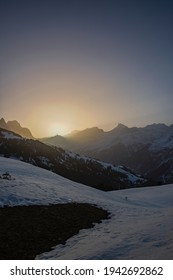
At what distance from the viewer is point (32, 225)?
21516 millimetres

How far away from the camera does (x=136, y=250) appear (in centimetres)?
1545

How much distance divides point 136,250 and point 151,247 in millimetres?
755

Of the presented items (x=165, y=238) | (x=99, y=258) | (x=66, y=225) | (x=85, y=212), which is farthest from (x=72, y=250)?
(x=85, y=212)

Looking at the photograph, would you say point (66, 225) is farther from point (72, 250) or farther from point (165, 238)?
point (165, 238)

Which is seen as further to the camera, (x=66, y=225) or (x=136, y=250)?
(x=66, y=225)

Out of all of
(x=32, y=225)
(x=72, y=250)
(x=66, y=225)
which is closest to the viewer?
(x=72, y=250)
